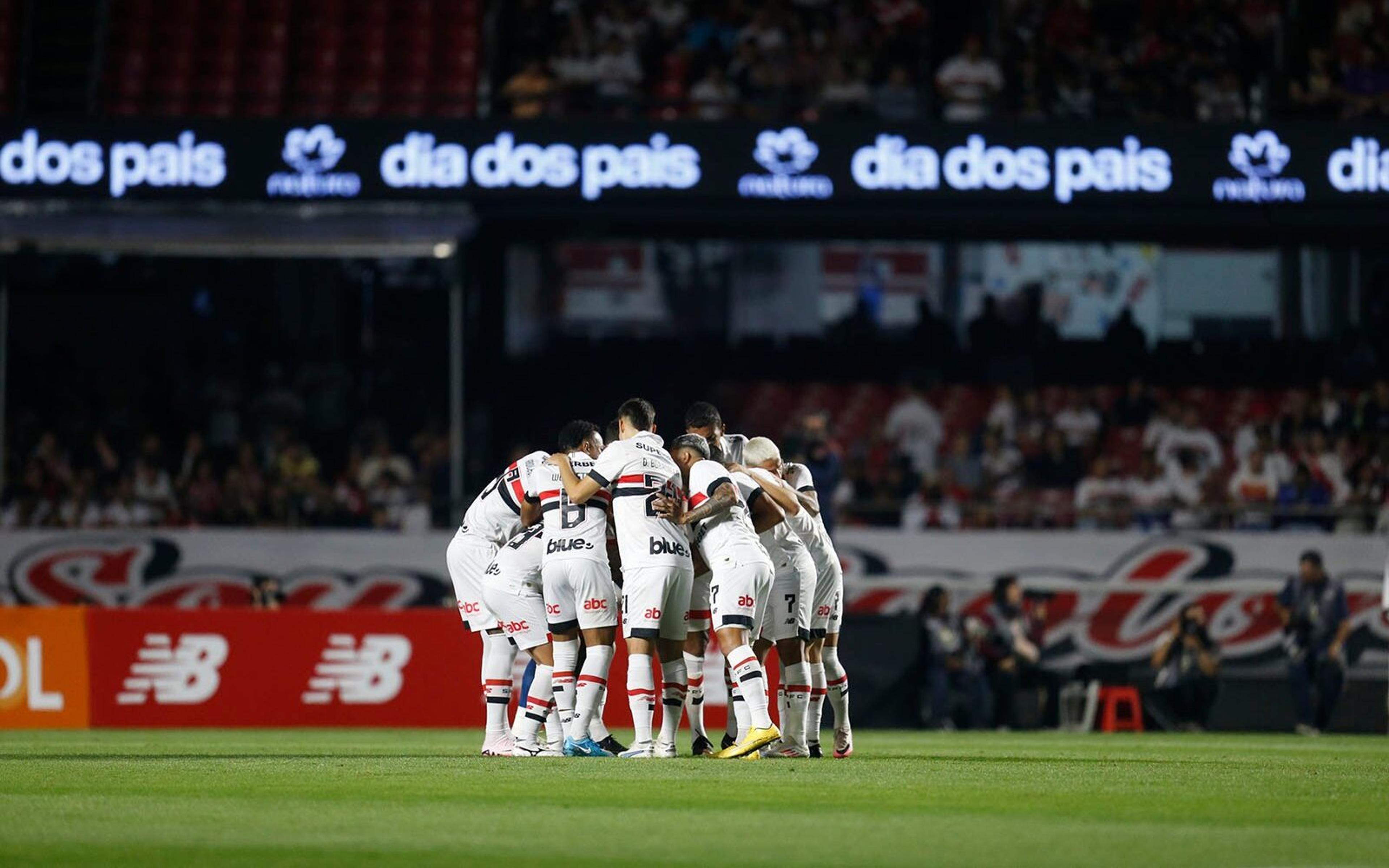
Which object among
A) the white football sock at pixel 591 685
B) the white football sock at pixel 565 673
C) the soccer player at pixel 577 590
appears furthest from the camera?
the white football sock at pixel 565 673

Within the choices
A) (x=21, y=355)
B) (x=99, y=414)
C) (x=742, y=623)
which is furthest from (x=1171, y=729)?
(x=21, y=355)

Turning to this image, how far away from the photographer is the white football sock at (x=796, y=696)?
1366cm

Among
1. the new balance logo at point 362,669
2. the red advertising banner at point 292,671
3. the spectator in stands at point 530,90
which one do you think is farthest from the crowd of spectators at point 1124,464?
the spectator in stands at point 530,90

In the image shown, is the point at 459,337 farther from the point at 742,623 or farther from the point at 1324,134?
the point at 742,623

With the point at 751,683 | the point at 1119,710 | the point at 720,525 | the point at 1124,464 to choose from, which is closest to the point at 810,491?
the point at 720,525

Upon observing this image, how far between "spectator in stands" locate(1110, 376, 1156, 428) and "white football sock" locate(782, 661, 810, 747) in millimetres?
12941

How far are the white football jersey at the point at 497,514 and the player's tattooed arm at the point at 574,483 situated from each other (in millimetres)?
947

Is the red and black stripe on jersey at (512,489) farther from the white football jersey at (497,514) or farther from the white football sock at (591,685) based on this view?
the white football sock at (591,685)

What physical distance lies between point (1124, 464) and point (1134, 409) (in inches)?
32.8

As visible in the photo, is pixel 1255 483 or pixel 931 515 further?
pixel 1255 483

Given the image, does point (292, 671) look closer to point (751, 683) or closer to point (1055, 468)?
point (751, 683)

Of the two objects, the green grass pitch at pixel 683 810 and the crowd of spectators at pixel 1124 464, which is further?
the crowd of spectators at pixel 1124 464

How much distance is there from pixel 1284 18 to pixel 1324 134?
2774 mm

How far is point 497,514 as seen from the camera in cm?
1465
